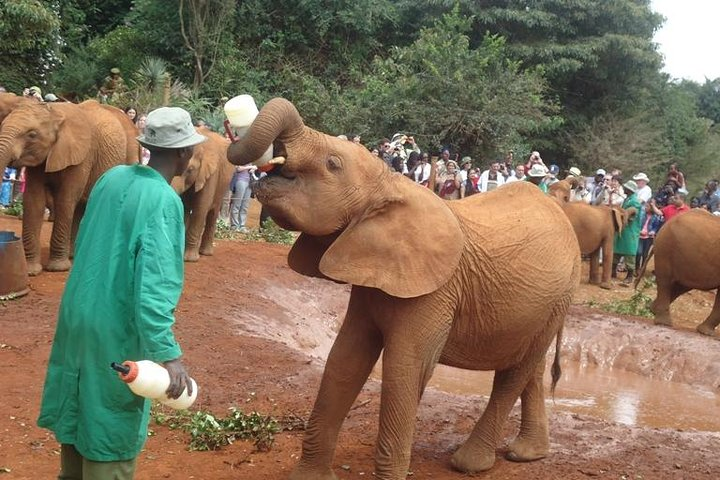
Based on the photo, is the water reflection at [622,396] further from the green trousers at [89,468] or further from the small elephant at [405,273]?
the green trousers at [89,468]

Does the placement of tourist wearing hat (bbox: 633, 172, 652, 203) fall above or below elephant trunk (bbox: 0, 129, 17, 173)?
above

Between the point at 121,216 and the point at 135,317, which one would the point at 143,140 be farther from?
the point at 135,317

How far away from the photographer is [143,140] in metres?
A: 3.69

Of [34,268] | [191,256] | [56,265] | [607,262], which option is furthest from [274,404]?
[607,262]

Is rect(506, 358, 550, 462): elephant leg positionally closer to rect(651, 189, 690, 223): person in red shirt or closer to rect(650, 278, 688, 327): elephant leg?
rect(650, 278, 688, 327): elephant leg

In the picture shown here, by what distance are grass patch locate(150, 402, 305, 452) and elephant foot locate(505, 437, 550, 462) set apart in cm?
161

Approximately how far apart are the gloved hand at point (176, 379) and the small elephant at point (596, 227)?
1355 cm

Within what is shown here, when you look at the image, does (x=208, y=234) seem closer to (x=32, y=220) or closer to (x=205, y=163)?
(x=205, y=163)

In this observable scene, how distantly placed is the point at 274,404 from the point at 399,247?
257cm

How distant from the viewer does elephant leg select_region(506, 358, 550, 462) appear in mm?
6234

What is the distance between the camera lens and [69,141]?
32.5 ft

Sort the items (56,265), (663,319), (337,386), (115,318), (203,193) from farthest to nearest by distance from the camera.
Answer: (663,319) → (203,193) → (56,265) → (337,386) → (115,318)

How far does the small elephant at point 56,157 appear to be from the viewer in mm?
9398

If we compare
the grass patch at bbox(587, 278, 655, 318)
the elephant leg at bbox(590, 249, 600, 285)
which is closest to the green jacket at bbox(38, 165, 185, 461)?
the grass patch at bbox(587, 278, 655, 318)
